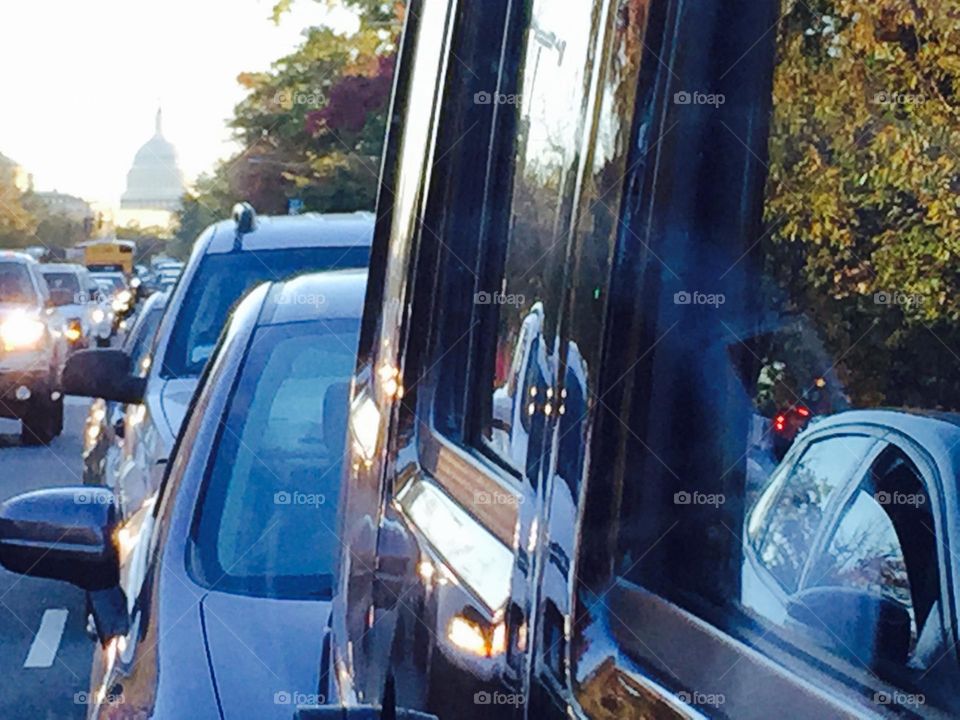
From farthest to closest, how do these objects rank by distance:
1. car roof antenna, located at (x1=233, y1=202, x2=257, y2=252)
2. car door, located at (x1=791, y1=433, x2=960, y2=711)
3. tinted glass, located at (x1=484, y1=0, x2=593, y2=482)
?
car roof antenna, located at (x1=233, y1=202, x2=257, y2=252) < tinted glass, located at (x1=484, y1=0, x2=593, y2=482) < car door, located at (x1=791, y1=433, x2=960, y2=711)

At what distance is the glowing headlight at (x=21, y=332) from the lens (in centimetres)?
1800

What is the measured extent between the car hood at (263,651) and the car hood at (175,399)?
118 inches

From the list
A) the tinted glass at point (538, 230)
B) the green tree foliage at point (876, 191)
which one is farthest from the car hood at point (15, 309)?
the green tree foliage at point (876, 191)

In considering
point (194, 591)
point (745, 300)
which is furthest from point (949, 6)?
point (194, 591)

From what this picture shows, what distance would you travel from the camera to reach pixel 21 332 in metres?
18.2

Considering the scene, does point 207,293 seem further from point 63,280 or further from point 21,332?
point 63,280

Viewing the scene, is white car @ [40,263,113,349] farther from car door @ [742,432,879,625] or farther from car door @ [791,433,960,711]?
car door @ [791,433,960,711]

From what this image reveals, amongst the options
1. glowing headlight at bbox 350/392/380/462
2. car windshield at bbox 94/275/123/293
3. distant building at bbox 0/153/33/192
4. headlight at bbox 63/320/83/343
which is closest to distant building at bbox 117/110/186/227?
distant building at bbox 0/153/33/192

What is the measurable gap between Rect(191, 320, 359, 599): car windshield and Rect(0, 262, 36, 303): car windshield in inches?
573

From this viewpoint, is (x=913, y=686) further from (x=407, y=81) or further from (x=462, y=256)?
(x=407, y=81)

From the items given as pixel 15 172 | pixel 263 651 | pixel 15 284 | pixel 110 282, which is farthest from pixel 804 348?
pixel 15 172

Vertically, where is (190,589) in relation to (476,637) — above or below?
below

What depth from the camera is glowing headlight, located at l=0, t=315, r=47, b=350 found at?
1800cm

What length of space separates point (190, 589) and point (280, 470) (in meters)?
0.51
